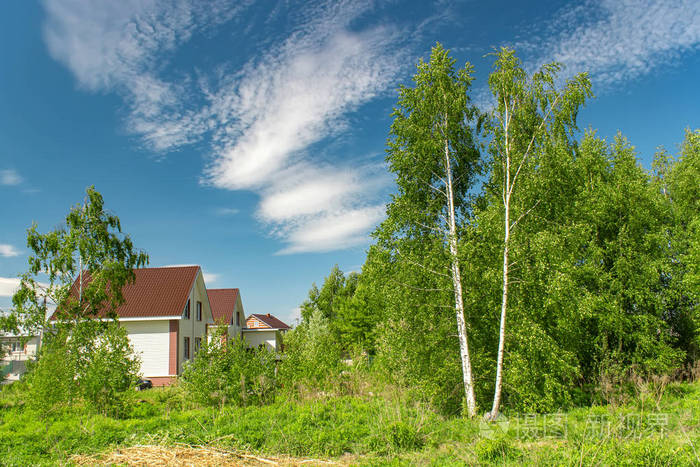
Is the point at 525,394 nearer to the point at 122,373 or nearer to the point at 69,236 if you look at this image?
the point at 122,373

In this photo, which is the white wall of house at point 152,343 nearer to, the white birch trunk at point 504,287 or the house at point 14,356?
the house at point 14,356

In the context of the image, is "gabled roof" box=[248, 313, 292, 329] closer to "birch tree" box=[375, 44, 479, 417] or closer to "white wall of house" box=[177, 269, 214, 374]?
"white wall of house" box=[177, 269, 214, 374]

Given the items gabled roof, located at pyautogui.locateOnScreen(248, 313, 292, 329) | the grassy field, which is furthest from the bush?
gabled roof, located at pyautogui.locateOnScreen(248, 313, 292, 329)

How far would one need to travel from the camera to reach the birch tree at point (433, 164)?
450 inches

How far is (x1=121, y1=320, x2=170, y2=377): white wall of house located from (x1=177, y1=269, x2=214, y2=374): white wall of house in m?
0.74

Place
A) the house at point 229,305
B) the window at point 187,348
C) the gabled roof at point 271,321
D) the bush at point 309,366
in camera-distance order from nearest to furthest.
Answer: the bush at point 309,366 < the window at point 187,348 < the house at point 229,305 < the gabled roof at point 271,321

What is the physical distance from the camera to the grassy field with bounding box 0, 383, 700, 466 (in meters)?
6.67

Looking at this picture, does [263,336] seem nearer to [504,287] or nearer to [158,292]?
[158,292]

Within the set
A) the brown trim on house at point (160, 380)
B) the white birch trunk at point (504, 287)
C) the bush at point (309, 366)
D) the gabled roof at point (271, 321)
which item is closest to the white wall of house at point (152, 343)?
the brown trim on house at point (160, 380)

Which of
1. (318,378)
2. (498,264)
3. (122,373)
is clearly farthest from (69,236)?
(498,264)

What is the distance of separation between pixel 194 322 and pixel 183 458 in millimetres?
19993

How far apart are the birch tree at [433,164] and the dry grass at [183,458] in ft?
18.5

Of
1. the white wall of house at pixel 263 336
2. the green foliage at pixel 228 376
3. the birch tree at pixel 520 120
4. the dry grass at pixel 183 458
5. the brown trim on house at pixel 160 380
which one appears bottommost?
the dry grass at pixel 183 458

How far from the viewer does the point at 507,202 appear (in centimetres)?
1101
